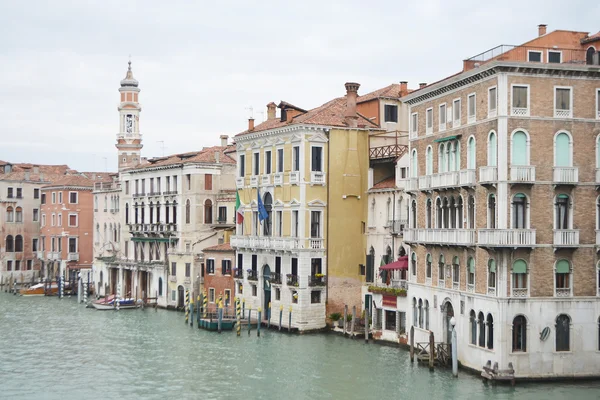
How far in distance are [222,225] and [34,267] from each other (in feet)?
86.6

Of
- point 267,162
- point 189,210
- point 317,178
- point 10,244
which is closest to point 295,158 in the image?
point 317,178

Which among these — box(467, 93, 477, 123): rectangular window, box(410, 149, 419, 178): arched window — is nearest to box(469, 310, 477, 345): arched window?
box(467, 93, 477, 123): rectangular window

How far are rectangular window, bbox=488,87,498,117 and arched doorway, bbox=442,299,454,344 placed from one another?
6494mm

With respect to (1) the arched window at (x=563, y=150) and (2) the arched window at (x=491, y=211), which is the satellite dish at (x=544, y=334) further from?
(1) the arched window at (x=563, y=150)

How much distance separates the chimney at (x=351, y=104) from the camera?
38.5m

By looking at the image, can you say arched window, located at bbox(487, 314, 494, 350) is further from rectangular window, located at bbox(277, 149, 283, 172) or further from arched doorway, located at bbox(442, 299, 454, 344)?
rectangular window, located at bbox(277, 149, 283, 172)

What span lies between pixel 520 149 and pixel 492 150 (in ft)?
2.60

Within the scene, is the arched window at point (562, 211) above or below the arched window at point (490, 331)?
above

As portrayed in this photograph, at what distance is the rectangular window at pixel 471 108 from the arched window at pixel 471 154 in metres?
0.57

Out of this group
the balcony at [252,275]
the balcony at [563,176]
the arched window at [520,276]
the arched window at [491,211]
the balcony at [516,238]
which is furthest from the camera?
the balcony at [252,275]

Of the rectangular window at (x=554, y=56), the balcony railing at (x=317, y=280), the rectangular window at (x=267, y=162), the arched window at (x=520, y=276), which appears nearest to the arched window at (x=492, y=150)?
the arched window at (x=520, y=276)

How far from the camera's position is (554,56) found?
2695 centimetres

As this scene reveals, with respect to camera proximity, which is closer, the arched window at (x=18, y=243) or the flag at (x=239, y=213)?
the flag at (x=239, y=213)

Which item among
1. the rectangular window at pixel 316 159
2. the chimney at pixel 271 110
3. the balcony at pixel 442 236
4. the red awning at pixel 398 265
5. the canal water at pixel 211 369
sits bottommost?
the canal water at pixel 211 369
